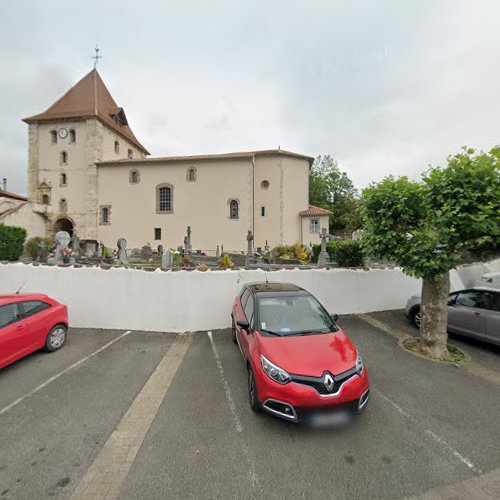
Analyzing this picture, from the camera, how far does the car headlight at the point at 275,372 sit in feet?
9.64

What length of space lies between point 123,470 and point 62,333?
419cm

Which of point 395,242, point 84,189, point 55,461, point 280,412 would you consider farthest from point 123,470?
point 84,189

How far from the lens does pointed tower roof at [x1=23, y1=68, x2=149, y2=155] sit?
2661 cm

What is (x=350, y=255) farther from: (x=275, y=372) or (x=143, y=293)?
(x=143, y=293)

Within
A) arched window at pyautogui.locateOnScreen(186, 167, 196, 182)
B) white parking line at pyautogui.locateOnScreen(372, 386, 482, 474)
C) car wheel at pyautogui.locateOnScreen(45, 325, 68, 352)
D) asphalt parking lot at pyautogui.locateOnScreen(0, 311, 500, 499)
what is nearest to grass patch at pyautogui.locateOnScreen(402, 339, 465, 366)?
asphalt parking lot at pyautogui.locateOnScreen(0, 311, 500, 499)

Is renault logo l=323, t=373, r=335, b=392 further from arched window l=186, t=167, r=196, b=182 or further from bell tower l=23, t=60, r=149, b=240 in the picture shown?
bell tower l=23, t=60, r=149, b=240

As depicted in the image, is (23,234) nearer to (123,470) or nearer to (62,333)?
(62,333)

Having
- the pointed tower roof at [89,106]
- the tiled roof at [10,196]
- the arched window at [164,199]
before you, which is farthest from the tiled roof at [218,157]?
the tiled roof at [10,196]

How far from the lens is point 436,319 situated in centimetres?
514

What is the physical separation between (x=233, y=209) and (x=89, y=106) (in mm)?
19760

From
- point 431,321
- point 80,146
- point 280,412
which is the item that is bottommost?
point 280,412

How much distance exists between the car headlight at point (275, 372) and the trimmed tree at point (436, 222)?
353 cm

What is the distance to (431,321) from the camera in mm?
5176

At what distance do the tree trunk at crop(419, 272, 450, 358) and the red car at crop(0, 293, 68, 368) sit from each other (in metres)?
7.82
